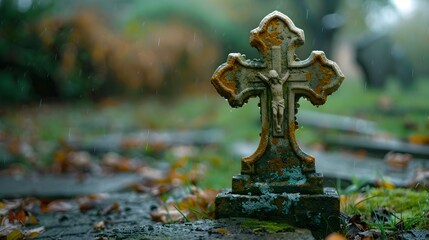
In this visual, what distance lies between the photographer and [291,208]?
2.57m

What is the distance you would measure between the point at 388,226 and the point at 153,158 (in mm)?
4850

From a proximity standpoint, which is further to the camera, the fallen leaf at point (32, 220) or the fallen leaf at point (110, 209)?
the fallen leaf at point (110, 209)

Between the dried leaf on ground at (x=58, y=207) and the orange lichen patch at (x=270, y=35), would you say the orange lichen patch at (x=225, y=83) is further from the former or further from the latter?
the dried leaf on ground at (x=58, y=207)

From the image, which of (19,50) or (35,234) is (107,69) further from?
(35,234)

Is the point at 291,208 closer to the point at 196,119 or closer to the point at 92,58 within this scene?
the point at 196,119

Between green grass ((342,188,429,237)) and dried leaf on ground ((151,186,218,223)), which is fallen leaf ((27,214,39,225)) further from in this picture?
green grass ((342,188,429,237))

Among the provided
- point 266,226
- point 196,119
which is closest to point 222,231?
point 266,226

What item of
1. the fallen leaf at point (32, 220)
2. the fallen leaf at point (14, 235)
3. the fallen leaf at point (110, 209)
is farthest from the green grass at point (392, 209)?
the fallen leaf at point (32, 220)

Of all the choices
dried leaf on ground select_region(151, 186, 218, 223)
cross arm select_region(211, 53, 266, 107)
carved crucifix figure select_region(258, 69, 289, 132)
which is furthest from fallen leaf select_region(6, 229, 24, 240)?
carved crucifix figure select_region(258, 69, 289, 132)

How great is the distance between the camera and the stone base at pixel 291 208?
100.0 inches

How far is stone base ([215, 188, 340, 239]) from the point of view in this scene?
254 cm

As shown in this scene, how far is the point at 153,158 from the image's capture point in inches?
276

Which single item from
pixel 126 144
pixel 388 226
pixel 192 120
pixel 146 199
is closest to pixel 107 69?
pixel 192 120

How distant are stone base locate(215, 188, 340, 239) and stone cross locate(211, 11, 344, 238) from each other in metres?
0.07
